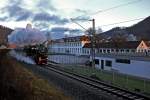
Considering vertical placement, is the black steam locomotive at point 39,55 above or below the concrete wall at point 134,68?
above

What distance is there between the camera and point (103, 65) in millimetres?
56125

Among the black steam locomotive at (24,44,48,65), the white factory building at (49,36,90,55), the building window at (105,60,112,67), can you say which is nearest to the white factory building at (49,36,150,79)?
the building window at (105,60,112,67)

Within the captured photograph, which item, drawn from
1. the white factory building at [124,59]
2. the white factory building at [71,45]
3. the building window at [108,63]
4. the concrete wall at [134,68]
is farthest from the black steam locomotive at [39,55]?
the white factory building at [71,45]

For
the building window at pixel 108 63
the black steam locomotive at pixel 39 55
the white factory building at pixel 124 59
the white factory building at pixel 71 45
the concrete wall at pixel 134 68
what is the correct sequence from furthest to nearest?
the white factory building at pixel 71 45, the building window at pixel 108 63, the black steam locomotive at pixel 39 55, the white factory building at pixel 124 59, the concrete wall at pixel 134 68

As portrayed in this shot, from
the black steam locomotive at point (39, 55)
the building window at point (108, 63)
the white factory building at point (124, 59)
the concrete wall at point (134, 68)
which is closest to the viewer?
the concrete wall at point (134, 68)

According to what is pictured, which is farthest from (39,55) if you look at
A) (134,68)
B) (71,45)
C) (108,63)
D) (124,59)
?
(71,45)

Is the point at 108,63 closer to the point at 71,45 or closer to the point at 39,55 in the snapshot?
the point at 39,55

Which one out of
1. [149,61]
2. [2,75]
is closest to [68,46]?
[149,61]

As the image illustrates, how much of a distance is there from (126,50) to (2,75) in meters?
61.1

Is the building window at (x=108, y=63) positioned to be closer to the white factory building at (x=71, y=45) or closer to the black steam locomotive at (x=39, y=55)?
the black steam locomotive at (x=39, y=55)

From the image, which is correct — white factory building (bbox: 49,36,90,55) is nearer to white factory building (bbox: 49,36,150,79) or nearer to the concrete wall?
white factory building (bbox: 49,36,150,79)

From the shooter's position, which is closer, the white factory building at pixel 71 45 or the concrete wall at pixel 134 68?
the concrete wall at pixel 134 68

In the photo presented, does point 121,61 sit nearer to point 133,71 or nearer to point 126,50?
point 133,71

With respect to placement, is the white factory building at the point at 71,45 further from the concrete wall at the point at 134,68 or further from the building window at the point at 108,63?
the concrete wall at the point at 134,68
